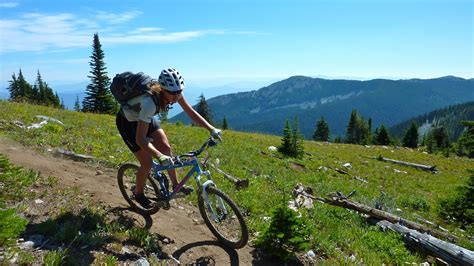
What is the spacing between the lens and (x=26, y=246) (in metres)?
6.02

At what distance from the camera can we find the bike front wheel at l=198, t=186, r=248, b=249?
685cm

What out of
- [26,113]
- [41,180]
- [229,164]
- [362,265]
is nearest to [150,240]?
[41,180]

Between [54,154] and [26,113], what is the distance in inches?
336

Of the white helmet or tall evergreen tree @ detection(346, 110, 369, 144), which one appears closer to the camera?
the white helmet

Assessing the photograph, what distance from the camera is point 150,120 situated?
21.6 ft

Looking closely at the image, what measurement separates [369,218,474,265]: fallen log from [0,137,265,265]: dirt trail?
15.1 feet

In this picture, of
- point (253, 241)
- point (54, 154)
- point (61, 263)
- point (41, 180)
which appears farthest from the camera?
point (54, 154)

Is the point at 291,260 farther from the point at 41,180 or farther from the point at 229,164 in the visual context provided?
the point at 229,164

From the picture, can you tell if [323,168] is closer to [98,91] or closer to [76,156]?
[76,156]

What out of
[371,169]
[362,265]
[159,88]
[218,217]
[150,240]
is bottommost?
[371,169]

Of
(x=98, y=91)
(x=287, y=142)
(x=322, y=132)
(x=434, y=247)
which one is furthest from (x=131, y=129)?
(x=322, y=132)

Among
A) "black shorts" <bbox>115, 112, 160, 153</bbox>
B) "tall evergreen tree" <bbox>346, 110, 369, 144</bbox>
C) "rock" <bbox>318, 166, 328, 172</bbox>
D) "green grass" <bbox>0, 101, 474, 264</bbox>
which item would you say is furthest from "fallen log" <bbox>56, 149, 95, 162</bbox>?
"tall evergreen tree" <bbox>346, 110, 369, 144</bbox>

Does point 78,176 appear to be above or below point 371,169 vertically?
above

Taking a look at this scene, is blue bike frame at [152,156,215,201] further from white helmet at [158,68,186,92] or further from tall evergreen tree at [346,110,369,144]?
tall evergreen tree at [346,110,369,144]
